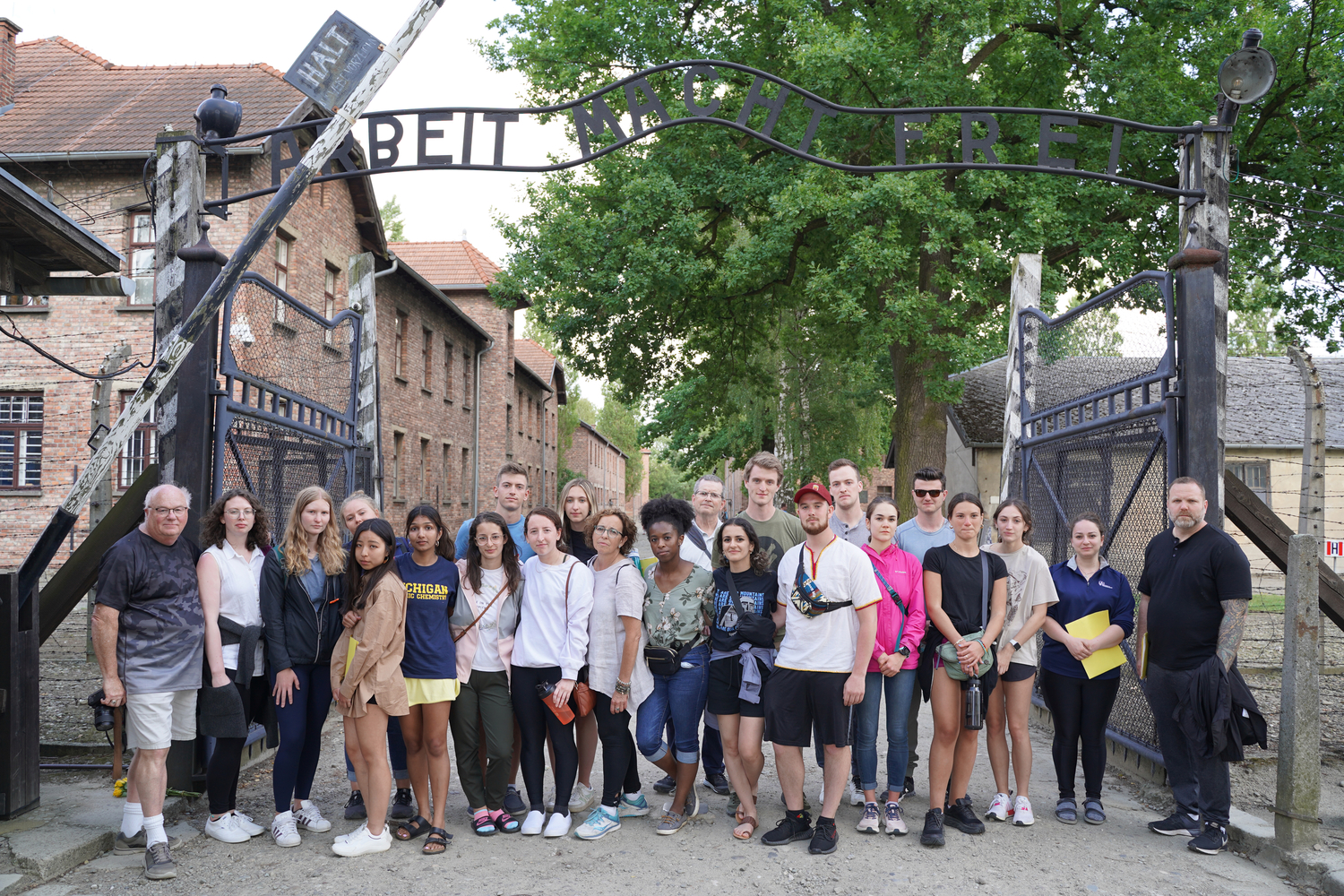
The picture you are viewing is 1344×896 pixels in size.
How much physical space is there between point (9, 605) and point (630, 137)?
4388 millimetres

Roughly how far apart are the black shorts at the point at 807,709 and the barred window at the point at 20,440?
62.2 feet

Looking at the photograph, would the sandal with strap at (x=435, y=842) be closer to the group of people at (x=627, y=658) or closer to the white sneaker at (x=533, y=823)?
the group of people at (x=627, y=658)

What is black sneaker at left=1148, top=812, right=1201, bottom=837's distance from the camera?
5.37 metres

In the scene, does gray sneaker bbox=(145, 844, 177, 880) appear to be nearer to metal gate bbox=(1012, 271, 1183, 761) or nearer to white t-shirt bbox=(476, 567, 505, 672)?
white t-shirt bbox=(476, 567, 505, 672)

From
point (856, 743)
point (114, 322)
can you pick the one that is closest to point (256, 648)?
point (856, 743)

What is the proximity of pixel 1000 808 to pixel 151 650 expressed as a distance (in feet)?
14.9

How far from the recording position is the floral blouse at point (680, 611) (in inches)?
215

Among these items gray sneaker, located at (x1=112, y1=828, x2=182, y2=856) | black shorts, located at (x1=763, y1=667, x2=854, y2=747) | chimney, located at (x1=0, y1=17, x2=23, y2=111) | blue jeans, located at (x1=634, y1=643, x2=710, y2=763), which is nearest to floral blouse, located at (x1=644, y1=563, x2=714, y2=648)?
blue jeans, located at (x1=634, y1=643, x2=710, y2=763)

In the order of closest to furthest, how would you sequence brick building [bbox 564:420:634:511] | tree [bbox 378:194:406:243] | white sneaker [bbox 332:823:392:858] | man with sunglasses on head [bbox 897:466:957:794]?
1. white sneaker [bbox 332:823:392:858]
2. man with sunglasses on head [bbox 897:466:957:794]
3. tree [bbox 378:194:406:243]
4. brick building [bbox 564:420:634:511]

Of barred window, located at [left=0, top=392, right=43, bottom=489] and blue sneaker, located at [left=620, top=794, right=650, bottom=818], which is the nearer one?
blue sneaker, located at [left=620, top=794, right=650, bottom=818]

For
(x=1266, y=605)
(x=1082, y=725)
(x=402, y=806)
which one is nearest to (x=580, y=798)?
(x=402, y=806)

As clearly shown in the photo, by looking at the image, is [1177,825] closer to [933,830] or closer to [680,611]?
[933,830]

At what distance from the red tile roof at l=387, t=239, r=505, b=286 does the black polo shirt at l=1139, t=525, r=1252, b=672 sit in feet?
105

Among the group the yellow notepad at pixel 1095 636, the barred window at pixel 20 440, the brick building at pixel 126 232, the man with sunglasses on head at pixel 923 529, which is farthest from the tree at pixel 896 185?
the yellow notepad at pixel 1095 636
